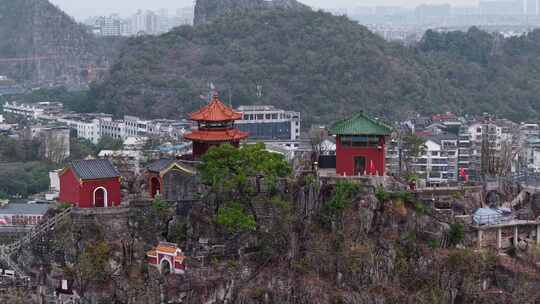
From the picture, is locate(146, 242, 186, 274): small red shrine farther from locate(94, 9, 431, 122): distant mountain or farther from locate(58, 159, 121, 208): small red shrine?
locate(94, 9, 431, 122): distant mountain

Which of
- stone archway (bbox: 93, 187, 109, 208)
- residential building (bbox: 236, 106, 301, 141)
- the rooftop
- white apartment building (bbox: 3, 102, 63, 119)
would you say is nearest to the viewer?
stone archway (bbox: 93, 187, 109, 208)

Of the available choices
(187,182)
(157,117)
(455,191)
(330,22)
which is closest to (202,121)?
(187,182)

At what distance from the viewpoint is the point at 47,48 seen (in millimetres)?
87125

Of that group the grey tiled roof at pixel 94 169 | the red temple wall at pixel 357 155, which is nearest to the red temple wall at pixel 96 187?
the grey tiled roof at pixel 94 169

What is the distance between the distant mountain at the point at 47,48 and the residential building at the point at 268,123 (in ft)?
137

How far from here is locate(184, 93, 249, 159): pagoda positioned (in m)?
25.8

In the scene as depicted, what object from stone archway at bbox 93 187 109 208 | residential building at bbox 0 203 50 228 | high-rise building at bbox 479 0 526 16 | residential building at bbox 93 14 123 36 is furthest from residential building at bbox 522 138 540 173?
high-rise building at bbox 479 0 526 16

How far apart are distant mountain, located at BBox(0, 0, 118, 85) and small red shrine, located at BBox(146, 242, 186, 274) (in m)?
62.9

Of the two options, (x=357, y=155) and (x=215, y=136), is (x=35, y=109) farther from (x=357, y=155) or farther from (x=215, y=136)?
(x=357, y=155)

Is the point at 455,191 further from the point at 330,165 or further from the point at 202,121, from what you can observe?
the point at 202,121

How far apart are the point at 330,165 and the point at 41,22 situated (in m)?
66.6

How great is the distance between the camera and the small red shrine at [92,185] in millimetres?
23734

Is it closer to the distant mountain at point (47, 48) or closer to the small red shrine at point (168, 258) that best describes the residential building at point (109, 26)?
the distant mountain at point (47, 48)

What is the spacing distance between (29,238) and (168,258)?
348 cm
